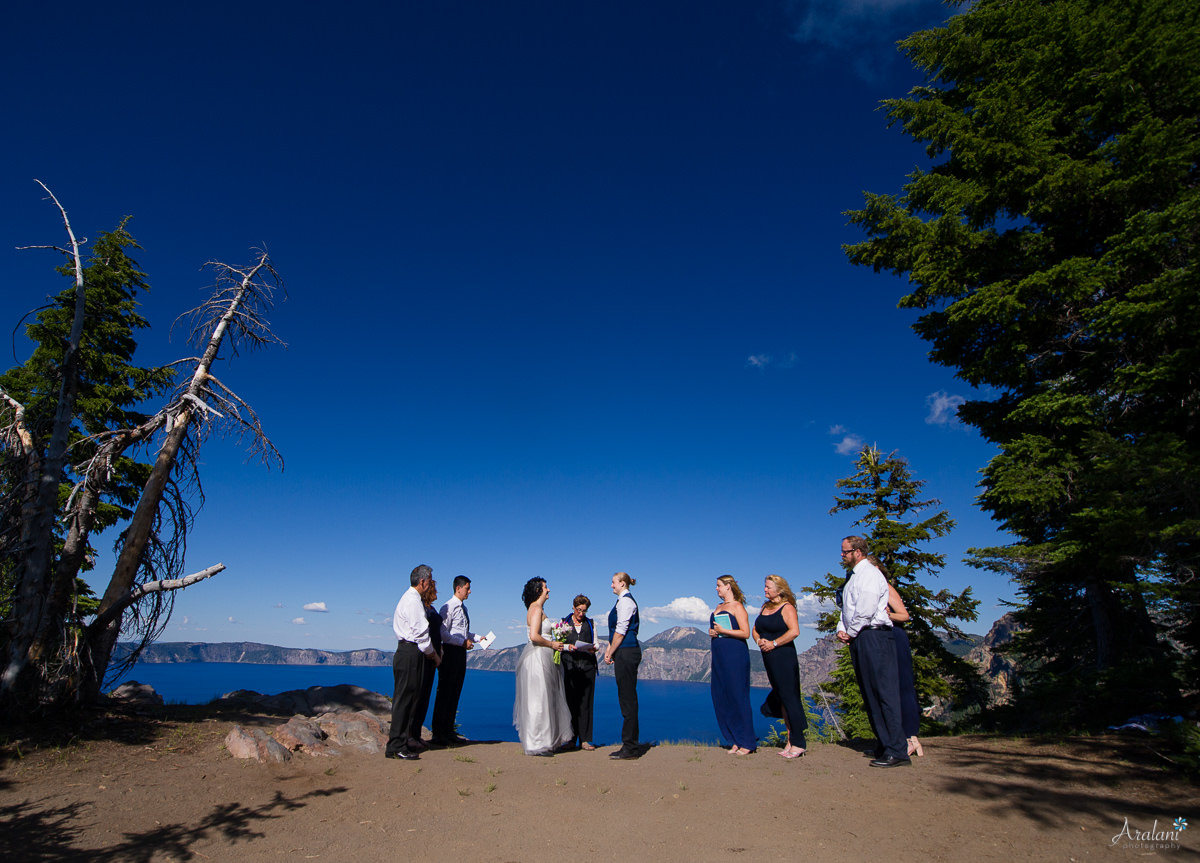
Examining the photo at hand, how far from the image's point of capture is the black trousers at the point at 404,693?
6789mm

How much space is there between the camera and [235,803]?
5027 millimetres

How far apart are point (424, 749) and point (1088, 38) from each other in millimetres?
15417

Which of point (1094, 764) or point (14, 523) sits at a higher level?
point (14, 523)

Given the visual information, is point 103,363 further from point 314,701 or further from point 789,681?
point 789,681

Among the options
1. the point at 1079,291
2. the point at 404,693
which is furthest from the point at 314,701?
the point at 1079,291

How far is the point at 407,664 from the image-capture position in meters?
6.81

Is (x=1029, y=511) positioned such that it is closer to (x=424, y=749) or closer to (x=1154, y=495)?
(x=1154, y=495)

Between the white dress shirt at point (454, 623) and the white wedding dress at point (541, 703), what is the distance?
1011 mm

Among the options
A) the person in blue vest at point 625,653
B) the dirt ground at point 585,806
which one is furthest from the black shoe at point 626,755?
the dirt ground at point 585,806

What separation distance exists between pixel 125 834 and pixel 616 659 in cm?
496

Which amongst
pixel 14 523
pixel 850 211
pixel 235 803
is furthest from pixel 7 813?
pixel 850 211

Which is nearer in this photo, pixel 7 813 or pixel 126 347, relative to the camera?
pixel 7 813

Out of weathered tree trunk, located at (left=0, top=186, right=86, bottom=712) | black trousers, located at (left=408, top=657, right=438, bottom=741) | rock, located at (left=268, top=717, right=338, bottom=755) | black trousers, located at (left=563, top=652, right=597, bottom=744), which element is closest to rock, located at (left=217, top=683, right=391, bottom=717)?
rock, located at (left=268, top=717, right=338, bottom=755)

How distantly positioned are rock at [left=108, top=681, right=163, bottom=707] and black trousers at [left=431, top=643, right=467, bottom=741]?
468 centimetres
